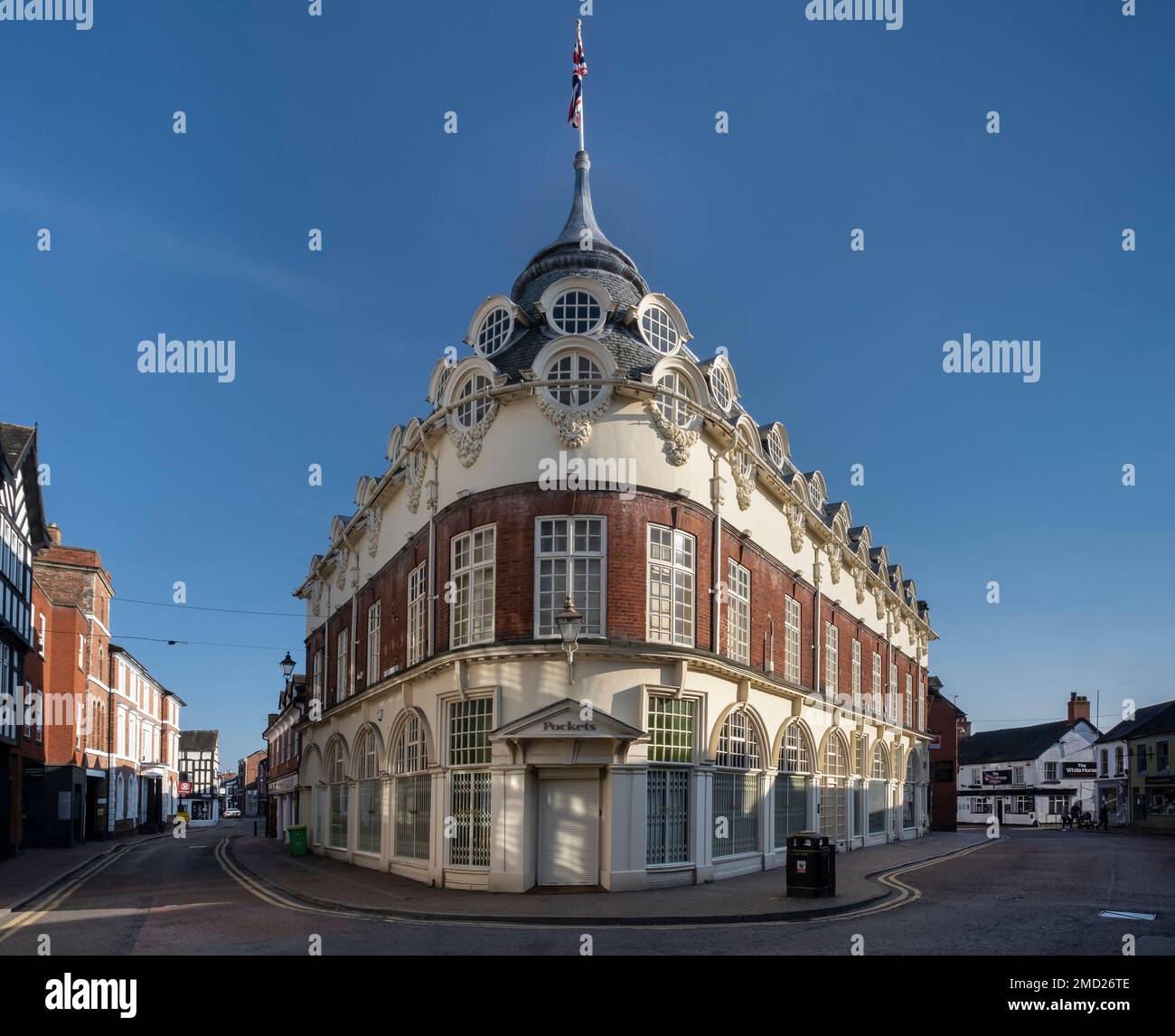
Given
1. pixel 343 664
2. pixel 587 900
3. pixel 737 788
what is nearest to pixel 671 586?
pixel 737 788

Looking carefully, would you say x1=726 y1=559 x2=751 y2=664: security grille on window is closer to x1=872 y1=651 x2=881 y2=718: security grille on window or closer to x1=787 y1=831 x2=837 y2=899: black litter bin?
x1=787 y1=831 x2=837 y2=899: black litter bin

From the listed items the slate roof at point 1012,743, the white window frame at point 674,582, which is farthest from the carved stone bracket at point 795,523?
the slate roof at point 1012,743

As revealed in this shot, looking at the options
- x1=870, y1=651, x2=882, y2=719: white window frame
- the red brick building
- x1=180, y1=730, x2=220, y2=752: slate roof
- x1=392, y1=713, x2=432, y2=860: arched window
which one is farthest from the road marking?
x1=180, y1=730, x2=220, y2=752: slate roof

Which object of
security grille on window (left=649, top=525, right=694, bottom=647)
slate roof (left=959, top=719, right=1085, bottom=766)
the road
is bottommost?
slate roof (left=959, top=719, right=1085, bottom=766)

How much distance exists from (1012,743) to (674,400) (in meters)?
Answer: 82.2

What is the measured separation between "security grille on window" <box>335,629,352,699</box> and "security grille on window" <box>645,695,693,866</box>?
16999 mm

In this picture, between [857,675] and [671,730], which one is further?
[857,675]

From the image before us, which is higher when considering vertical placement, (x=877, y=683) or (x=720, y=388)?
(x=720, y=388)

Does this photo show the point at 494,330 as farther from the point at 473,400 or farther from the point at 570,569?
the point at 570,569

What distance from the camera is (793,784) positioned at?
1206 inches

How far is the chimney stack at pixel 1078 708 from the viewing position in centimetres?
9044

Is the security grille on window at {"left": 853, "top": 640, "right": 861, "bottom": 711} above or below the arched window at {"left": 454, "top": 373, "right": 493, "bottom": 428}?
below

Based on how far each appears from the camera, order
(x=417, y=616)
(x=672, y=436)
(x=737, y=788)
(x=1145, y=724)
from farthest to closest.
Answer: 1. (x=1145, y=724)
2. (x=417, y=616)
3. (x=737, y=788)
4. (x=672, y=436)

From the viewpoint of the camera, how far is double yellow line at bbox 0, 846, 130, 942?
683 inches
